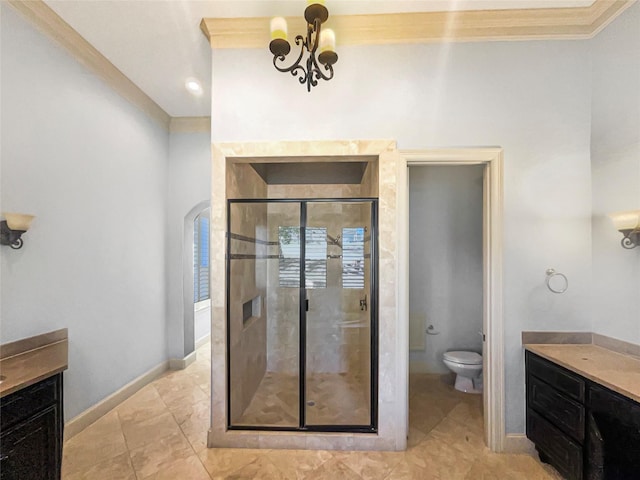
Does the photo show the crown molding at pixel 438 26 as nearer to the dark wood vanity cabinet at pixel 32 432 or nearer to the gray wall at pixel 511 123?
the gray wall at pixel 511 123

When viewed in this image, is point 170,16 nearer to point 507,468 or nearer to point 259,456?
point 259,456

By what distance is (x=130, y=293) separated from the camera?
10.3 feet

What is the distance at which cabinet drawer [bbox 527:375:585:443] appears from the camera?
180cm

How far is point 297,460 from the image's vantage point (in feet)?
7.13

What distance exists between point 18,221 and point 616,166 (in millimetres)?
3943

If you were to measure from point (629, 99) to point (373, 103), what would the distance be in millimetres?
1645

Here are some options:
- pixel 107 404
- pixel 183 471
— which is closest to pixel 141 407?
pixel 107 404

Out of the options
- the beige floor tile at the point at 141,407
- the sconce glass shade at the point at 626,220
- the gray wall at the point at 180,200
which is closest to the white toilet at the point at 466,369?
the sconce glass shade at the point at 626,220

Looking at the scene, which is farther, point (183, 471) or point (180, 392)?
point (180, 392)

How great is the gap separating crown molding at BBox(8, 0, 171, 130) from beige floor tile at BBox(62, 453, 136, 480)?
10.1ft

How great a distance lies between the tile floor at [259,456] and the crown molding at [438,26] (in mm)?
3062

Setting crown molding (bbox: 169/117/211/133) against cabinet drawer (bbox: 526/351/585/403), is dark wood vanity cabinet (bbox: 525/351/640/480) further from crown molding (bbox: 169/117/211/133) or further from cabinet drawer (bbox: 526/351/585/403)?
crown molding (bbox: 169/117/211/133)

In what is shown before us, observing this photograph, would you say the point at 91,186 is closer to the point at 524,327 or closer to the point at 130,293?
the point at 130,293

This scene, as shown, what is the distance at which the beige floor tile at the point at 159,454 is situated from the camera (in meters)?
2.09
